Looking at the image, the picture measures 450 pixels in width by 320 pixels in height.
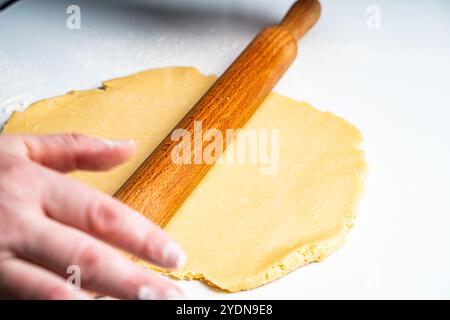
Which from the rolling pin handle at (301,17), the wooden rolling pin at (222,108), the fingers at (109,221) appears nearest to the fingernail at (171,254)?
the fingers at (109,221)

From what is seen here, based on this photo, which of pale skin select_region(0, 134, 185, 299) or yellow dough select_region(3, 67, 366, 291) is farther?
yellow dough select_region(3, 67, 366, 291)

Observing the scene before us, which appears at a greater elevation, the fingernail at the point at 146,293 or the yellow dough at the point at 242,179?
the yellow dough at the point at 242,179

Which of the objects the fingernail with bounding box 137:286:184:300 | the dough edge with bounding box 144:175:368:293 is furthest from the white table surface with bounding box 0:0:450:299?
the fingernail with bounding box 137:286:184:300

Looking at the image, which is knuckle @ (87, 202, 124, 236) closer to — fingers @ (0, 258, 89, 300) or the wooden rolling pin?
fingers @ (0, 258, 89, 300)

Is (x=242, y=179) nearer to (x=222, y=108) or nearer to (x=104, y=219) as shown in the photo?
(x=222, y=108)

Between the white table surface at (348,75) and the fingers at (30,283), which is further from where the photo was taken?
the white table surface at (348,75)

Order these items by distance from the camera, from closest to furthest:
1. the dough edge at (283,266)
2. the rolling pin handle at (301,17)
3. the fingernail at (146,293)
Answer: the fingernail at (146,293)
the dough edge at (283,266)
the rolling pin handle at (301,17)

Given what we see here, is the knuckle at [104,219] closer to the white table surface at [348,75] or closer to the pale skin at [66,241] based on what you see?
the pale skin at [66,241]
